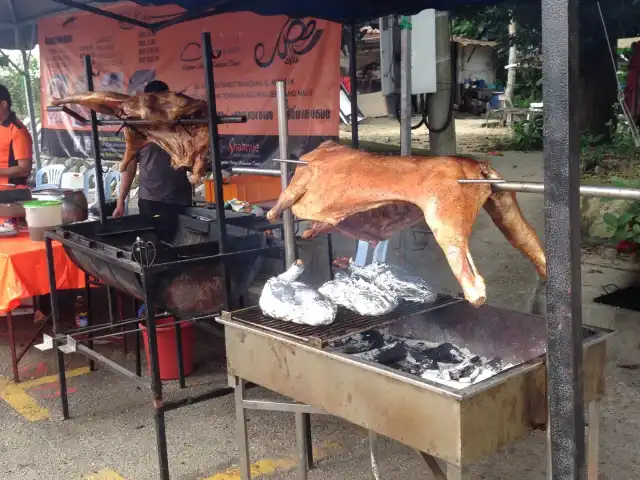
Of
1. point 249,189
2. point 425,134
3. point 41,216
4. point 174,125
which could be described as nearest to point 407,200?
point 174,125

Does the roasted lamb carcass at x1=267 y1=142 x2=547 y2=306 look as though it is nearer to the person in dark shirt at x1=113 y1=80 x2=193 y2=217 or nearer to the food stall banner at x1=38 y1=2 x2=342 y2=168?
the food stall banner at x1=38 y1=2 x2=342 y2=168

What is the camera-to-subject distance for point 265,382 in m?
2.49

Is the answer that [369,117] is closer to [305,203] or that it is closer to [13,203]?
[13,203]

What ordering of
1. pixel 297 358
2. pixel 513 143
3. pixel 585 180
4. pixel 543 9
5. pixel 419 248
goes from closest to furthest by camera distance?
1. pixel 543 9
2. pixel 297 358
3. pixel 419 248
4. pixel 585 180
5. pixel 513 143

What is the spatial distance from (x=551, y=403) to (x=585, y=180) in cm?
692

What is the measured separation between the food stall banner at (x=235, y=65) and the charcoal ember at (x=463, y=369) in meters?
2.46

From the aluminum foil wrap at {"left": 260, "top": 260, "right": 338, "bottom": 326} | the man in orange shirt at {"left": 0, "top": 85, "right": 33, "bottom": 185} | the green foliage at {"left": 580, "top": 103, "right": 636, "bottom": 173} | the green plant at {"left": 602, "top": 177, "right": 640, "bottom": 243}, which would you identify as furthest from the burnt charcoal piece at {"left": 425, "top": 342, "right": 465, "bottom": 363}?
the green foliage at {"left": 580, "top": 103, "right": 636, "bottom": 173}

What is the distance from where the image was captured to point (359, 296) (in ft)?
8.84

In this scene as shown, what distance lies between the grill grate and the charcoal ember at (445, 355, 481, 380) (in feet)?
0.91

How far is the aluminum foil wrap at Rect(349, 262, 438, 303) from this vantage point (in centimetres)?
278

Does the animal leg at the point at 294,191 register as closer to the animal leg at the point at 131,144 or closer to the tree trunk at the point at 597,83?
the animal leg at the point at 131,144

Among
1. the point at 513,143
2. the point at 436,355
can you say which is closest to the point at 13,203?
the point at 436,355

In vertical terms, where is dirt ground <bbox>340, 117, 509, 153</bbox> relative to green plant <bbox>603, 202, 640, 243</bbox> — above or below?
above

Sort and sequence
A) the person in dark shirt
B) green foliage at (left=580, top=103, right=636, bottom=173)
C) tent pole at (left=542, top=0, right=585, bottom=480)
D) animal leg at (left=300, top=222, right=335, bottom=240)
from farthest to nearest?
green foliage at (left=580, top=103, right=636, bottom=173)
the person in dark shirt
animal leg at (left=300, top=222, right=335, bottom=240)
tent pole at (left=542, top=0, right=585, bottom=480)
